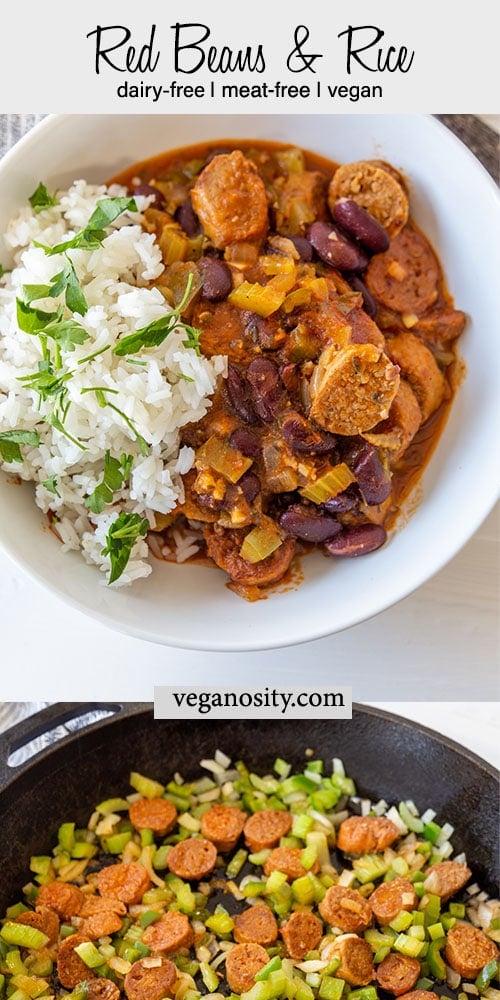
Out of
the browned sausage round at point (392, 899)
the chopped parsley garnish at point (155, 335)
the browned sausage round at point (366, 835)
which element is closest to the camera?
the chopped parsley garnish at point (155, 335)

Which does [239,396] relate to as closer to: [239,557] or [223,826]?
[239,557]

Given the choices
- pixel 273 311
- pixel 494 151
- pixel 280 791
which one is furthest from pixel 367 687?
pixel 494 151

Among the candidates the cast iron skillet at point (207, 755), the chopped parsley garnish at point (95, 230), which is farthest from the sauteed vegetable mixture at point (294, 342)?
the cast iron skillet at point (207, 755)

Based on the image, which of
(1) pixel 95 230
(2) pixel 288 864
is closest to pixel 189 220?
(1) pixel 95 230

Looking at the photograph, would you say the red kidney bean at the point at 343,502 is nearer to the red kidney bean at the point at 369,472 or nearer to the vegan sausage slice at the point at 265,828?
the red kidney bean at the point at 369,472

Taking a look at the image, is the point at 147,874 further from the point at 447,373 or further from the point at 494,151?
the point at 494,151

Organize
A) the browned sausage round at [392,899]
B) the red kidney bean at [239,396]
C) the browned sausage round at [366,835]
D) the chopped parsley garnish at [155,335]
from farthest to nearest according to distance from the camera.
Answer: the browned sausage round at [366,835]
the browned sausage round at [392,899]
the red kidney bean at [239,396]
the chopped parsley garnish at [155,335]

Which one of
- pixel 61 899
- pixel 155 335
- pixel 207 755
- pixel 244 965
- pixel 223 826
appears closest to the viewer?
pixel 155 335
